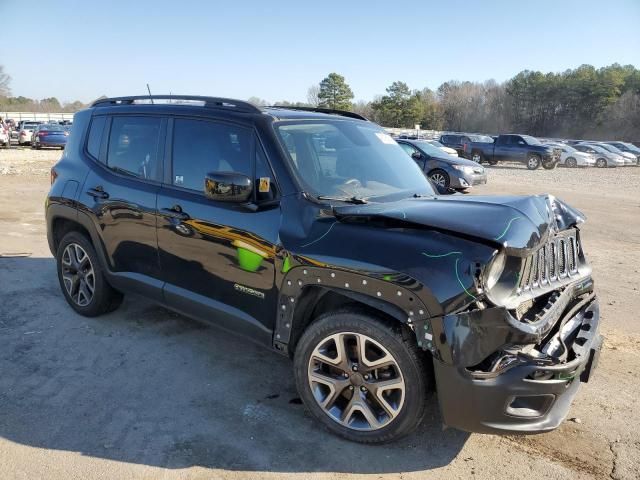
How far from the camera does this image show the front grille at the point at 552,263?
278cm

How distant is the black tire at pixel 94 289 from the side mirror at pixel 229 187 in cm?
189

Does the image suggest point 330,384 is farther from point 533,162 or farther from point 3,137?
point 3,137

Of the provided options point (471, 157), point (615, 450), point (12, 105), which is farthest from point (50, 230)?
point (12, 105)

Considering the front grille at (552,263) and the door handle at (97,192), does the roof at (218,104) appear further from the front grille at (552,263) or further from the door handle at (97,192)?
the front grille at (552,263)

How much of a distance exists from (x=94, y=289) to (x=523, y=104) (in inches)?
4034

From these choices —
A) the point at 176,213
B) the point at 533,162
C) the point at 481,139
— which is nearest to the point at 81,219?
the point at 176,213

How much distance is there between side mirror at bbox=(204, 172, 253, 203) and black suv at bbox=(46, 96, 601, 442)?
14 millimetres

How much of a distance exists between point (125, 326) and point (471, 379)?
3305 millimetres

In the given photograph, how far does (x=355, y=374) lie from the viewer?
2936mm

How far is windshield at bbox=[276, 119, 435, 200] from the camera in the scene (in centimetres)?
342

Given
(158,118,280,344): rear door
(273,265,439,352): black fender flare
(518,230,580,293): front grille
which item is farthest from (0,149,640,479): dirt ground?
(518,230,580,293): front grille

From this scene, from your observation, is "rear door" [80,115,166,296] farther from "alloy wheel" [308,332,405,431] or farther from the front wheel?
the front wheel

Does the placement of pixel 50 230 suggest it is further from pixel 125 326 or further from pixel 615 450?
pixel 615 450

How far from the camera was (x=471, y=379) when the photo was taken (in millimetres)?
2510
